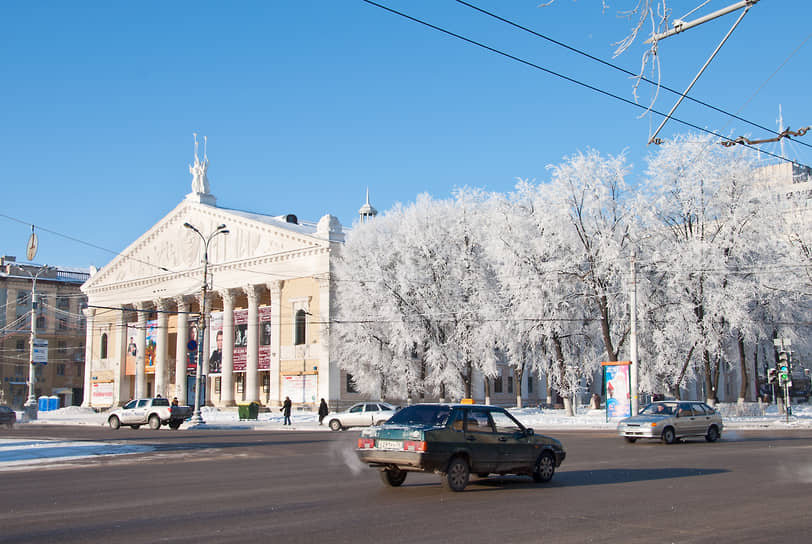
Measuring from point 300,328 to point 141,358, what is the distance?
2071cm

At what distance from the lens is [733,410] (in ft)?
150

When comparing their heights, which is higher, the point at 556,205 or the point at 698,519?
the point at 556,205

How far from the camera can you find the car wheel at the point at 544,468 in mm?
14727

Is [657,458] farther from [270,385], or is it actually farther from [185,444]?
[270,385]

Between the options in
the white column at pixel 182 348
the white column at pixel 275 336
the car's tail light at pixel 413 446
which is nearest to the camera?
the car's tail light at pixel 413 446

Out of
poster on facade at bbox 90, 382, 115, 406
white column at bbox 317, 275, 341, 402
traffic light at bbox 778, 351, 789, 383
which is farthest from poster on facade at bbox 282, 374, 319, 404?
traffic light at bbox 778, 351, 789, 383

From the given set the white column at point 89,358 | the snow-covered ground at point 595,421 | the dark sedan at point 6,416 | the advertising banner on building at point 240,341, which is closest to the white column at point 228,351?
the advertising banner on building at point 240,341

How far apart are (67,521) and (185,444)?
19.0m

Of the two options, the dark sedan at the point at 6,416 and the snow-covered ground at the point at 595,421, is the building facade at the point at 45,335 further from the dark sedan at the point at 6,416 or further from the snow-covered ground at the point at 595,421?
the dark sedan at the point at 6,416

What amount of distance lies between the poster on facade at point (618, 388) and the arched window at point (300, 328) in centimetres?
3259

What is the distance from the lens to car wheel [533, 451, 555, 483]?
48.3 feet

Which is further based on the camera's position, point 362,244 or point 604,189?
point 362,244

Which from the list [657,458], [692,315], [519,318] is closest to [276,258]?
[519,318]

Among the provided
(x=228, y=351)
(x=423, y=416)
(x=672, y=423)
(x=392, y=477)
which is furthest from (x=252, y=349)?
(x=423, y=416)
